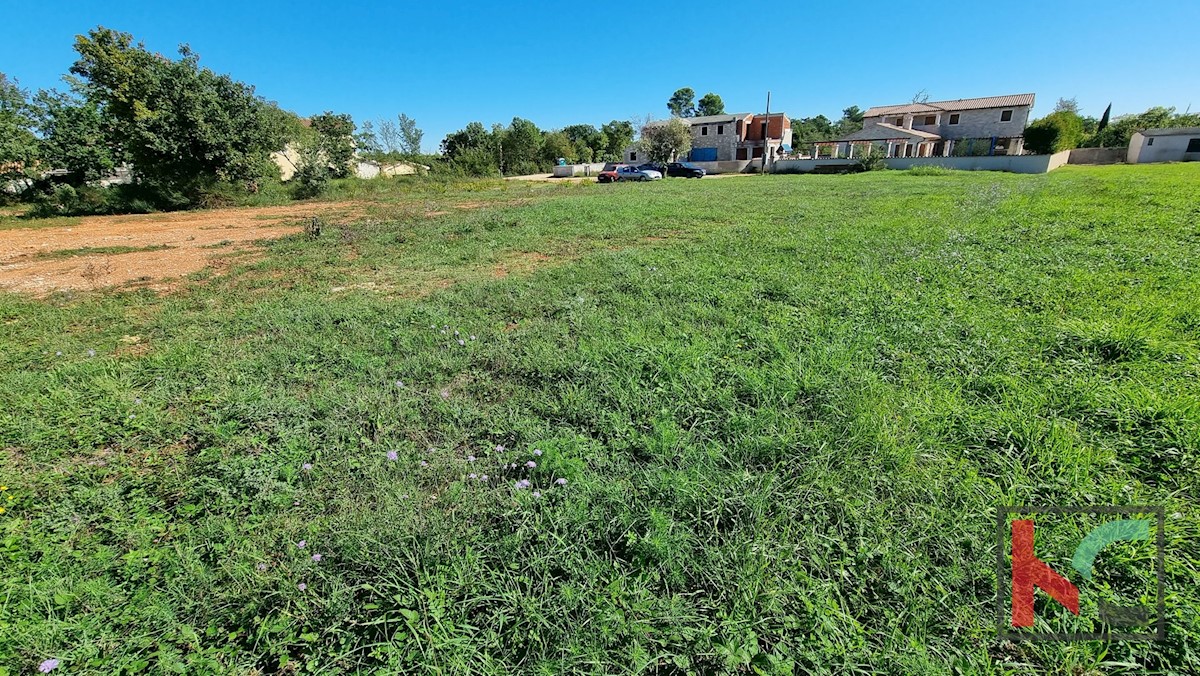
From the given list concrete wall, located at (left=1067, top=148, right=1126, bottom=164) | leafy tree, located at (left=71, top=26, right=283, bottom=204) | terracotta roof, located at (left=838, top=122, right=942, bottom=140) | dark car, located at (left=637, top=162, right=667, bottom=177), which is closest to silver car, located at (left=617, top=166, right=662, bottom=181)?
dark car, located at (left=637, top=162, right=667, bottom=177)

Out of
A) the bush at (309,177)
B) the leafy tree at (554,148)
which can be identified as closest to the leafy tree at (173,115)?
the bush at (309,177)

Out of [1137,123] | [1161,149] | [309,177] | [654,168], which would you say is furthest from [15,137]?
[1137,123]

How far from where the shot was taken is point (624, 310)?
13.8ft

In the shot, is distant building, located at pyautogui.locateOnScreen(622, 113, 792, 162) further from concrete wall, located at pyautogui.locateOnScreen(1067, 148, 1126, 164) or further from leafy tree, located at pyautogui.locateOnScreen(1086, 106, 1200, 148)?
leafy tree, located at pyautogui.locateOnScreen(1086, 106, 1200, 148)

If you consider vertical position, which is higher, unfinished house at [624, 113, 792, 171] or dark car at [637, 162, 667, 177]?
unfinished house at [624, 113, 792, 171]

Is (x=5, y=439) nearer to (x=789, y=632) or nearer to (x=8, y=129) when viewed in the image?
(x=789, y=632)

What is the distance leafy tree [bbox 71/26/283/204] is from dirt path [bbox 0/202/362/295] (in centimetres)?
191

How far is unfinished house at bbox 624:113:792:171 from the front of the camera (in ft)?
143

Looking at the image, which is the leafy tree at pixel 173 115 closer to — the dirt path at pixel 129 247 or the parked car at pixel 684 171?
the dirt path at pixel 129 247

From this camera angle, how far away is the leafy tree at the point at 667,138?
40.2 m

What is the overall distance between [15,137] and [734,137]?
4464 centimetres

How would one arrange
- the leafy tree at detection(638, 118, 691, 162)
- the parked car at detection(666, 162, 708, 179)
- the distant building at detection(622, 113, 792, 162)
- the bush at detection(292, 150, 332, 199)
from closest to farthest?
the bush at detection(292, 150, 332, 199), the parked car at detection(666, 162, 708, 179), the leafy tree at detection(638, 118, 691, 162), the distant building at detection(622, 113, 792, 162)

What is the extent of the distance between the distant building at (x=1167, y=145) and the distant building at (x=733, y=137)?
24.4 m

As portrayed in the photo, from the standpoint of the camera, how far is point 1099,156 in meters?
31.9
